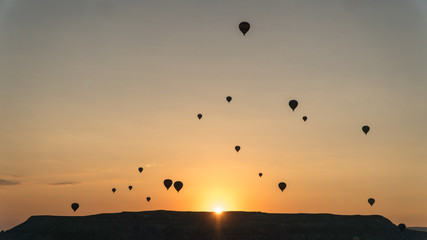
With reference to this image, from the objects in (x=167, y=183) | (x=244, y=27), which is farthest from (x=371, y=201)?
(x=244, y=27)

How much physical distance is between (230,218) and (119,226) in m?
33.3

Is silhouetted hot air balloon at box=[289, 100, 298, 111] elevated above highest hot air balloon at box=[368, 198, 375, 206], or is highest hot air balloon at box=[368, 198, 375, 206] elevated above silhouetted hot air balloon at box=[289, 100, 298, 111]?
highest hot air balloon at box=[368, 198, 375, 206]

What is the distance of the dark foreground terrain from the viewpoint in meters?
171

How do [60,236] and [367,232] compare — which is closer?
[60,236]

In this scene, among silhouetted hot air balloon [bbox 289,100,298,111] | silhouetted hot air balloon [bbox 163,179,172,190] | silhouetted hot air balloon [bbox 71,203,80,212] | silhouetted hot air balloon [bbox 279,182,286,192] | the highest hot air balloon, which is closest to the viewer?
silhouetted hot air balloon [bbox 289,100,298,111]

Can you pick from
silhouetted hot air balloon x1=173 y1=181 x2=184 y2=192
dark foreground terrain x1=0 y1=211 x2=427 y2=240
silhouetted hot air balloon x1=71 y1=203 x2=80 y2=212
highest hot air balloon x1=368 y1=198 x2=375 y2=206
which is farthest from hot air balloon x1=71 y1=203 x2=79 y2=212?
highest hot air balloon x1=368 y1=198 x2=375 y2=206

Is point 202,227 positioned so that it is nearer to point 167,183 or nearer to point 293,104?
point 167,183

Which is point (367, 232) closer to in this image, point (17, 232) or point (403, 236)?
point (403, 236)

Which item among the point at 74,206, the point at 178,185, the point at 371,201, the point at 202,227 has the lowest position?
the point at 178,185

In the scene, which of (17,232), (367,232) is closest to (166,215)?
(17,232)

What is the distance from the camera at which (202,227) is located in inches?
7052

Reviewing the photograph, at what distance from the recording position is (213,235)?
176 metres

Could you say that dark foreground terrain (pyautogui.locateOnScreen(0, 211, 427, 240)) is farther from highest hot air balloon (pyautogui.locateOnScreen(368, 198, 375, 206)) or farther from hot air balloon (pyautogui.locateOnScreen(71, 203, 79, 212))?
highest hot air balloon (pyautogui.locateOnScreen(368, 198, 375, 206))

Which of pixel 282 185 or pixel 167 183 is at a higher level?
pixel 167 183
